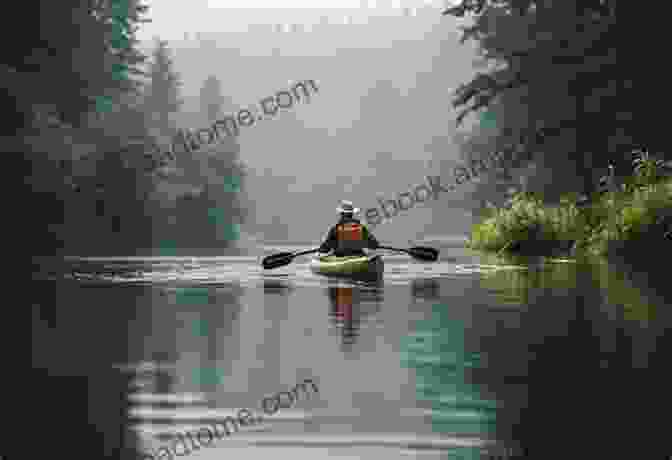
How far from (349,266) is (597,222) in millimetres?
10489

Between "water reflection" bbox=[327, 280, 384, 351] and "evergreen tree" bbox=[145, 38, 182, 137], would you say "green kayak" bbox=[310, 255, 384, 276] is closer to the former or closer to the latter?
"water reflection" bbox=[327, 280, 384, 351]

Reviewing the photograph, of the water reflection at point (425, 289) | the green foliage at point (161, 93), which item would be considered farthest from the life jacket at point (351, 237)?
the green foliage at point (161, 93)

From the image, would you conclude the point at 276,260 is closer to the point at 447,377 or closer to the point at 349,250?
the point at 349,250

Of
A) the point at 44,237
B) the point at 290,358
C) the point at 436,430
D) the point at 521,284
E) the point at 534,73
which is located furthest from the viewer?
the point at 44,237

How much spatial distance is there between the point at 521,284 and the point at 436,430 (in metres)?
14.4

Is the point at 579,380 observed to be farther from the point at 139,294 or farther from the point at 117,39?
the point at 117,39

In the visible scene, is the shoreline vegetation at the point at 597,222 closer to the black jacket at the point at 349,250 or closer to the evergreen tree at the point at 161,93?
the black jacket at the point at 349,250

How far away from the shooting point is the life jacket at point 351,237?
87.7 feet

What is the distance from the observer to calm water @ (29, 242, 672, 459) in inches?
293

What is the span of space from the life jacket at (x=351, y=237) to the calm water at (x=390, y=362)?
501cm

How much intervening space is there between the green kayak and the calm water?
373 cm

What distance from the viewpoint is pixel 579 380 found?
9594mm

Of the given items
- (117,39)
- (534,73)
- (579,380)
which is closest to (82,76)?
(117,39)

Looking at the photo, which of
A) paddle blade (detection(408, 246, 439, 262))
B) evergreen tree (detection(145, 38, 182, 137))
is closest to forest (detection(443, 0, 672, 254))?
paddle blade (detection(408, 246, 439, 262))
